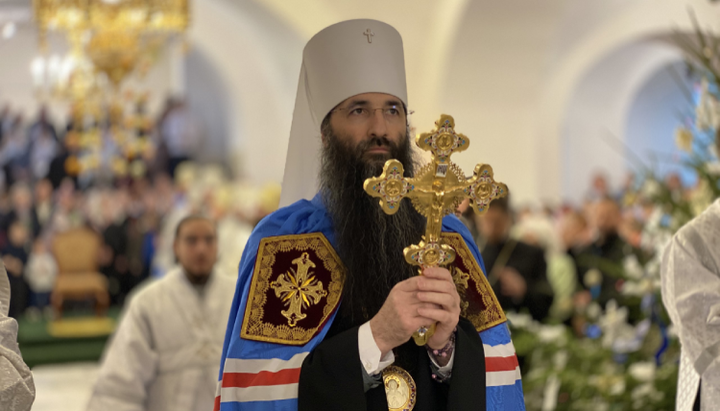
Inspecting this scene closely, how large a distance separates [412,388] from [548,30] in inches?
271

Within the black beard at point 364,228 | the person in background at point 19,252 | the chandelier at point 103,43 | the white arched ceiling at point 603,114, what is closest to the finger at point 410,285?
the black beard at point 364,228

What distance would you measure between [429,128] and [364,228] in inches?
259

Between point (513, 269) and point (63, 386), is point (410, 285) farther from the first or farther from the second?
point (63, 386)

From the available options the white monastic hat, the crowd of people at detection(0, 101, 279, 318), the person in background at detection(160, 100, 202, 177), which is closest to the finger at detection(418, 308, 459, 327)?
the white monastic hat

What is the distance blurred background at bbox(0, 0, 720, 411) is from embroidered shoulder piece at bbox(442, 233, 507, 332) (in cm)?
189

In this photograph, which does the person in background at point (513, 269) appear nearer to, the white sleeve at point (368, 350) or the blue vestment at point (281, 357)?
the blue vestment at point (281, 357)

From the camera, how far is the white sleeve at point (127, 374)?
4047 millimetres

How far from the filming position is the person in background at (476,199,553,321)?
569 centimetres

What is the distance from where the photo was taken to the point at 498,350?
253cm

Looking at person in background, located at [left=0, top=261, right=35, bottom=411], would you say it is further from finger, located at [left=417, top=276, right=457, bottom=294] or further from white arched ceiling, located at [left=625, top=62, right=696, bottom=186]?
white arched ceiling, located at [left=625, top=62, right=696, bottom=186]

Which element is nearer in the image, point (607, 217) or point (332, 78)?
point (332, 78)

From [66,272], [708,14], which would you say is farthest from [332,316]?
[66,272]

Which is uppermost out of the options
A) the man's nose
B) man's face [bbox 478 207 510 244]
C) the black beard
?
man's face [bbox 478 207 510 244]

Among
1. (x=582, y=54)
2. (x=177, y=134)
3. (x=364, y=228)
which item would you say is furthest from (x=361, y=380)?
(x=177, y=134)
